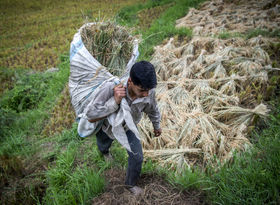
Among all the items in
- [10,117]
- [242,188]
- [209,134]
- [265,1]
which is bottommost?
[209,134]

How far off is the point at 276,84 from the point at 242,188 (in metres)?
2.30

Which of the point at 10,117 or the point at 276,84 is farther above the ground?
the point at 10,117

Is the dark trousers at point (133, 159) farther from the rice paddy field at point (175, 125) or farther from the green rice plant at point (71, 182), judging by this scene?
the green rice plant at point (71, 182)

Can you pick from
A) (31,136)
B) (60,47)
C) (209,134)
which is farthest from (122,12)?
(209,134)

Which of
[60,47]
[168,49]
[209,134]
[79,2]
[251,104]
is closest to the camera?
[209,134]

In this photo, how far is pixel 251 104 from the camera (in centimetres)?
277

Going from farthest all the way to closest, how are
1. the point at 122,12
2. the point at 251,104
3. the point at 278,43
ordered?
the point at 122,12
the point at 278,43
the point at 251,104

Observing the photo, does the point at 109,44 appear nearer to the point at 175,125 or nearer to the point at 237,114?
the point at 175,125

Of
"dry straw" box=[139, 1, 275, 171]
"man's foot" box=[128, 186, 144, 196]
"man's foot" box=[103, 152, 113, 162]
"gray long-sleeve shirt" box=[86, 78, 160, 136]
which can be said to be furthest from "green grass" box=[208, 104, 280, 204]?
"man's foot" box=[103, 152, 113, 162]

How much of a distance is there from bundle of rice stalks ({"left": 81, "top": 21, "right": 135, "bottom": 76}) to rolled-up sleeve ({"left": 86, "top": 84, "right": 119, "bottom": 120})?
0.41 m

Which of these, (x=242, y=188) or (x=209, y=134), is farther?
(x=209, y=134)

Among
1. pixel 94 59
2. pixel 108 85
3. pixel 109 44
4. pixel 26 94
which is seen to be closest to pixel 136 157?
pixel 108 85

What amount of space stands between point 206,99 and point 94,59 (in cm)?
189

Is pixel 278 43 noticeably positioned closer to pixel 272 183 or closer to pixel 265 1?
pixel 272 183
